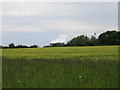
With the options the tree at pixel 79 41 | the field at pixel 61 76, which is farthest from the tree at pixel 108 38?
the field at pixel 61 76

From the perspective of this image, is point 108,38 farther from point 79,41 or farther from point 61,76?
point 61,76

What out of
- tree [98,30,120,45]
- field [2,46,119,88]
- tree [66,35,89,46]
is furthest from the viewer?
tree [66,35,89,46]

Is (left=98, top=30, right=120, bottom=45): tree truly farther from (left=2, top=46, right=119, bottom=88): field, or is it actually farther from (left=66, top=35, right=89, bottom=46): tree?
(left=2, top=46, right=119, bottom=88): field

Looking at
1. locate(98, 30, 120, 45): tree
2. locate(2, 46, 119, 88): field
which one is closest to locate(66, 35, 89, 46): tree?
locate(98, 30, 120, 45): tree

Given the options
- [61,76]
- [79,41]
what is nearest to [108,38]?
[79,41]

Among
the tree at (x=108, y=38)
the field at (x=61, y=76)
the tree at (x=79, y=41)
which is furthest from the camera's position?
the tree at (x=79, y=41)

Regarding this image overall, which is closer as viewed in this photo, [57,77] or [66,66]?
[57,77]

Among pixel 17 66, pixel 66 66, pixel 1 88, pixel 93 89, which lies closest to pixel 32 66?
pixel 17 66

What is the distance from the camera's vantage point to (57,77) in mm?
7223

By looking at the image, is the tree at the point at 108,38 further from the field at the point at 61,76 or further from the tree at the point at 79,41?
the field at the point at 61,76

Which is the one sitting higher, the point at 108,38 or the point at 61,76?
the point at 108,38

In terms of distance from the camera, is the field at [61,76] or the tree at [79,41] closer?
the field at [61,76]

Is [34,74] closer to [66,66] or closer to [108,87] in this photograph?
[66,66]

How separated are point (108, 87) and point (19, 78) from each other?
2.48 metres
